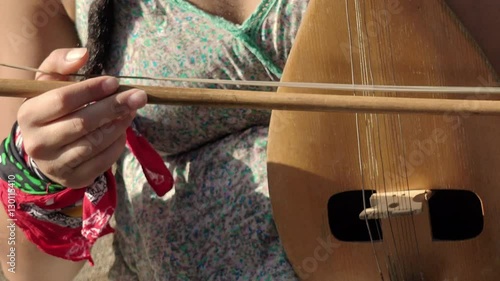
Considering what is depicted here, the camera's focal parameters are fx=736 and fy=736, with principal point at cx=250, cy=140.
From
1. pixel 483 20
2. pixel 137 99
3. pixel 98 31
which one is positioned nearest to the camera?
pixel 137 99

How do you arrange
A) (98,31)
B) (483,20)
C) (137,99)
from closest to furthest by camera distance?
(137,99)
(483,20)
(98,31)

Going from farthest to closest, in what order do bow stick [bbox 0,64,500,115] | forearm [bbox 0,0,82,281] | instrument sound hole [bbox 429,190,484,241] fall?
forearm [bbox 0,0,82,281] → instrument sound hole [bbox 429,190,484,241] → bow stick [bbox 0,64,500,115]

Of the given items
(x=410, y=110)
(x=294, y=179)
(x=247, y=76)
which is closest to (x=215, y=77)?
(x=247, y=76)

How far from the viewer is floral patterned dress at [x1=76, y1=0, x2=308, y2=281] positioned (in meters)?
0.79

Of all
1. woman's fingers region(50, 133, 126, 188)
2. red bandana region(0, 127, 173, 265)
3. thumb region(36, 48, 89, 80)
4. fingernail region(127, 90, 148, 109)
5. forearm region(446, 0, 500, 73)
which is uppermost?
forearm region(446, 0, 500, 73)

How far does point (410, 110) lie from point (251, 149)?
0.23 m

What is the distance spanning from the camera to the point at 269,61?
0.79 m

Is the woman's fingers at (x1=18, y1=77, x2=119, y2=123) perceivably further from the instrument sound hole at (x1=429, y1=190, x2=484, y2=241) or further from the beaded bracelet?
the instrument sound hole at (x1=429, y1=190, x2=484, y2=241)

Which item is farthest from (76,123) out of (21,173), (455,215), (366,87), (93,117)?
(455,215)

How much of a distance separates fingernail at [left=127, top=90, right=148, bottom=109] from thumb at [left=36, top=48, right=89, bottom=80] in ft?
0.35

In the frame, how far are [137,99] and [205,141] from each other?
0.24 meters

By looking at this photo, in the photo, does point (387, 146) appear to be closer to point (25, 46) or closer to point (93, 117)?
point (93, 117)

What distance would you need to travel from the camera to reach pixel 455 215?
2.49 feet

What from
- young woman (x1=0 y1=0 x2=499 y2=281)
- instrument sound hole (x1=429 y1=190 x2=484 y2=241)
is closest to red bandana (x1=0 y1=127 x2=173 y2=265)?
young woman (x1=0 y1=0 x2=499 y2=281)
